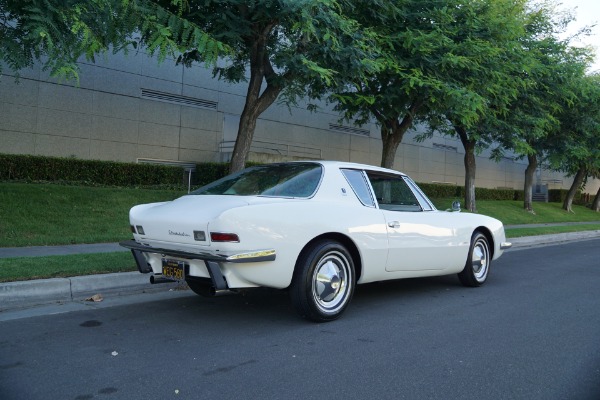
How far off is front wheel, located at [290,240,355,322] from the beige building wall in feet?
34.8

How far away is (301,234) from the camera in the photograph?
15.7 ft

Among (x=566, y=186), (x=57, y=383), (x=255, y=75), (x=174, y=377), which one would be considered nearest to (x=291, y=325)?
(x=174, y=377)

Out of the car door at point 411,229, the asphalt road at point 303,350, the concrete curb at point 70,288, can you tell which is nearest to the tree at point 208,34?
the concrete curb at point 70,288

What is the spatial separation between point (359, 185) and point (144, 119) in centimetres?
1350

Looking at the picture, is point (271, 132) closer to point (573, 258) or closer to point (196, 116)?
point (196, 116)

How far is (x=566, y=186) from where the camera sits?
45812 mm

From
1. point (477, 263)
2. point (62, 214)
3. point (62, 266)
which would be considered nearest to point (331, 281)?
point (477, 263)

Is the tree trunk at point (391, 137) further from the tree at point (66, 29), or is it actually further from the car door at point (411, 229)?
the tree at point (66, 29)

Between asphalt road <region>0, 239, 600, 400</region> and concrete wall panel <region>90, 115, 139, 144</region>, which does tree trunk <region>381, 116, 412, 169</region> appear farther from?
asphalt road <region>0, 239, 600, 400</region>

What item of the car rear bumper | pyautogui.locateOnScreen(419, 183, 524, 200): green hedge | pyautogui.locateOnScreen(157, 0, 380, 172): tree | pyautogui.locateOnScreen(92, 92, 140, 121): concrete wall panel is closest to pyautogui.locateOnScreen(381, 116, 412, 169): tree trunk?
pyautogui.locateOnScreen(157, 0, 380, 172): tree

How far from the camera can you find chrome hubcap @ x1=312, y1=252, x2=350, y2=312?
5016 mm

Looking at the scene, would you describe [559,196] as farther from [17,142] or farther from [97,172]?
[17,142]

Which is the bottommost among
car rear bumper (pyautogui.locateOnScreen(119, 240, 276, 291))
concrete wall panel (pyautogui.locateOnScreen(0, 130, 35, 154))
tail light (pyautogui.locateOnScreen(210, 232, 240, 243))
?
car rear bumper (pyautogui.locateOnScreen(119, 240, 276, 291))

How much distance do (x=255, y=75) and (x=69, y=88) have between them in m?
7.64
